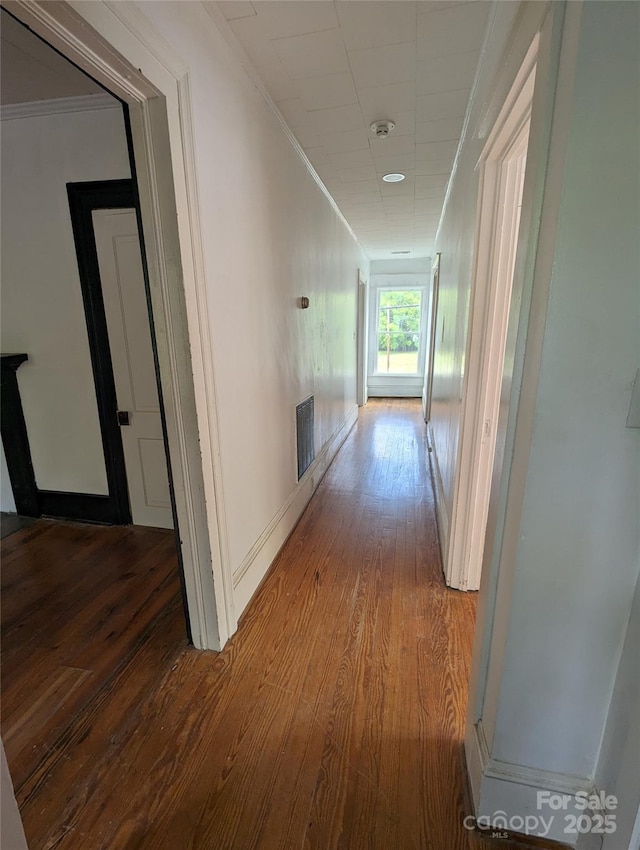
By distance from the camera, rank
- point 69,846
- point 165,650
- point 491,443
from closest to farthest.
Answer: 1. point 69,846
2. point 165,650
3. point 491,443

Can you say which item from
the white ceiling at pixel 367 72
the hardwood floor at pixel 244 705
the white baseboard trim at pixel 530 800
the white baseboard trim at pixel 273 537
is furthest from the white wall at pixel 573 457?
the white baseboard trim at pixel 273 537

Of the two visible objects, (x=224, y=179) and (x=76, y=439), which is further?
(x=76, y=439)

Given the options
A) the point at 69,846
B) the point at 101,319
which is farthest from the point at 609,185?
the point at 101,319

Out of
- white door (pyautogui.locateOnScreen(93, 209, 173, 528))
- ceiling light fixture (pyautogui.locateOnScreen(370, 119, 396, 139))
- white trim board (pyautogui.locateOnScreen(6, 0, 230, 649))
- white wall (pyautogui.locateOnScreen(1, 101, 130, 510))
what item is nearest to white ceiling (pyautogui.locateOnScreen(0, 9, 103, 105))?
white wall (pyautogui.locateOnScreen(1, 101, 130, 510))

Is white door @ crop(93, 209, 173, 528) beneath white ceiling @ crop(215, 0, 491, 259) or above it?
beneath

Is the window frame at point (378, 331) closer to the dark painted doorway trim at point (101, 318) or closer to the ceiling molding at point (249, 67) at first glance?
the ceiling molding at point (249, 67)

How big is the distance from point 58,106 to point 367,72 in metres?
1.70

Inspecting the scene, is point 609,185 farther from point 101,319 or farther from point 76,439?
point 76,439

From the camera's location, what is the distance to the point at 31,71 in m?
1.79

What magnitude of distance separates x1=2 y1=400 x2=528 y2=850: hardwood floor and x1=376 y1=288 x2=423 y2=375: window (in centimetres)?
540

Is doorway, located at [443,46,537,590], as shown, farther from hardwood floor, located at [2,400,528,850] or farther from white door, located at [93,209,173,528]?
white door, located at [93,209,173,528]

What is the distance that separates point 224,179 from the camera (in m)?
1.58

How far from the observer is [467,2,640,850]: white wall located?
2.35ft

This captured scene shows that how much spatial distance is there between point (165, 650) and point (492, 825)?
1334 mm
